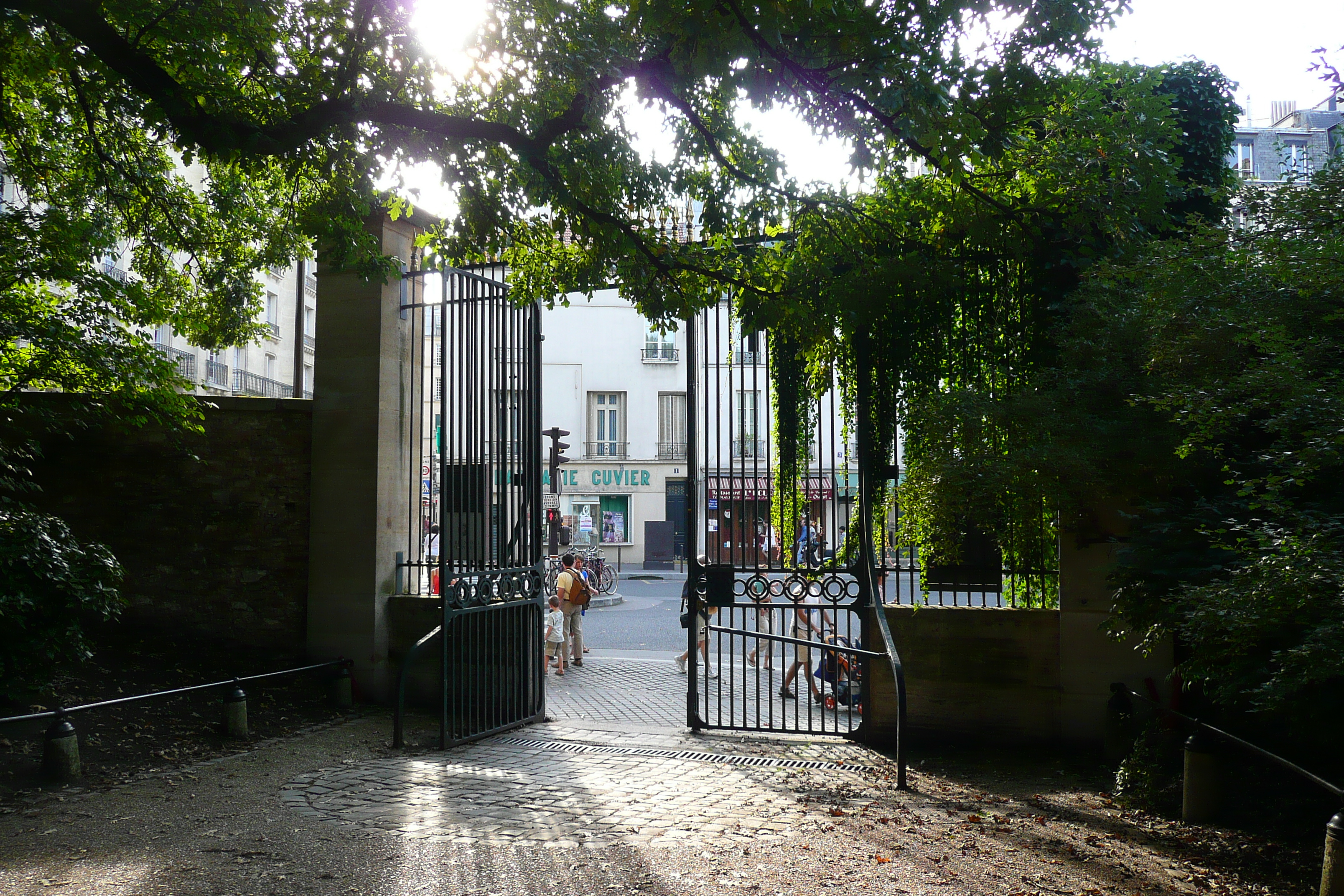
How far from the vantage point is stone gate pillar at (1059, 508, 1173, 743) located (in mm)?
6660

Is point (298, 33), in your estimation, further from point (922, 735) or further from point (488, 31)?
point (922, 735)

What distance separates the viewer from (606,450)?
32.8 m

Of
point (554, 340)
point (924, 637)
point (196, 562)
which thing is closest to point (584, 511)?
point (554, 340)

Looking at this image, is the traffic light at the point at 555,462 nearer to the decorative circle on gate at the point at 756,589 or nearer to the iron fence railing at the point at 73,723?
the decorative circle on gate at the point at 756,589

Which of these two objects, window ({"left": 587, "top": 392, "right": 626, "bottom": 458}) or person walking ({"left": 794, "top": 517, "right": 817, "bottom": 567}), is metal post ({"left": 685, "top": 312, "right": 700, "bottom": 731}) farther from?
window ({"left": 587, "top": 392, "right": 626, "bottom": 458})

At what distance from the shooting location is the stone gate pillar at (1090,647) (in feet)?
21.9

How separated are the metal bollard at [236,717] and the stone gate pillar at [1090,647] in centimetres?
608

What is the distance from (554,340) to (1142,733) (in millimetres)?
28206

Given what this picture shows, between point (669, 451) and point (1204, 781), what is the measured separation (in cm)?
2752

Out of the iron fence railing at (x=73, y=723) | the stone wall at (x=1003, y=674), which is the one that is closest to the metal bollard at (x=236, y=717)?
the iron fence railing at (x=73, y=723)

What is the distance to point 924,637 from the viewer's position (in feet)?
23.8

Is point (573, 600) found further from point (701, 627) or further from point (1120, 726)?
point (1120, 726)

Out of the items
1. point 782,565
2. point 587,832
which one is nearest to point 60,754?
point 587,832

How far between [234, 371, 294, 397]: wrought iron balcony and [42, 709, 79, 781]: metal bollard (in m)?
24.8
